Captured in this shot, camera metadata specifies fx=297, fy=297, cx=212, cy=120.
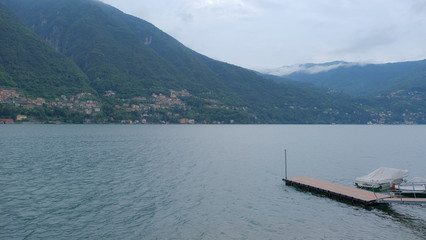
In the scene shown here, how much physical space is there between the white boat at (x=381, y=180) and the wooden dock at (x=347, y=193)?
4.07m

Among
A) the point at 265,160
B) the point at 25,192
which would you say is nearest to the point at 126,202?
the point at 25,192

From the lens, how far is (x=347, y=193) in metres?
27.7

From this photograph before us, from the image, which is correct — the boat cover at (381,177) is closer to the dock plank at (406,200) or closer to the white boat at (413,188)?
the white boat at (413,188)

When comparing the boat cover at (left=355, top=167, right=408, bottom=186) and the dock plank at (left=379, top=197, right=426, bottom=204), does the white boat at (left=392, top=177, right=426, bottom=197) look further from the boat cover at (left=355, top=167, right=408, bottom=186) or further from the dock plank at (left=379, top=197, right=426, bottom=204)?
the dock plank at (left=379, top=197, right=426, bottom=204)

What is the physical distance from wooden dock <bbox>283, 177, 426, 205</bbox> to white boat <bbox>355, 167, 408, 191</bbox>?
4070 millimetres

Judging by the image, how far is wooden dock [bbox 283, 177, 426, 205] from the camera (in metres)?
24.1

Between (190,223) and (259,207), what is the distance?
6.99 metres

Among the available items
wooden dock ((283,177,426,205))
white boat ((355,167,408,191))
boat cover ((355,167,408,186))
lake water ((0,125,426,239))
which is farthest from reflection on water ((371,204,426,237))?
boat cover ((355,167,408,186))

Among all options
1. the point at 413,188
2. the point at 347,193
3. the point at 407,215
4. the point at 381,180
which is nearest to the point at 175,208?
the point at 347,193

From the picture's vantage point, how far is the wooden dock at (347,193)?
24125mm

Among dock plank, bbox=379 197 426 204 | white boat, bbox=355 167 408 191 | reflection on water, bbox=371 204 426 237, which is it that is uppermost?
dock plank, bbox=379 197 426 204

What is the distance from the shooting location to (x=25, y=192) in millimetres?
26547

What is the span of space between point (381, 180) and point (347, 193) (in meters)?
8.54

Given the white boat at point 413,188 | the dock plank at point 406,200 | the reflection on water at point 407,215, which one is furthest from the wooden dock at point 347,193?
the white boat at point 413,188
